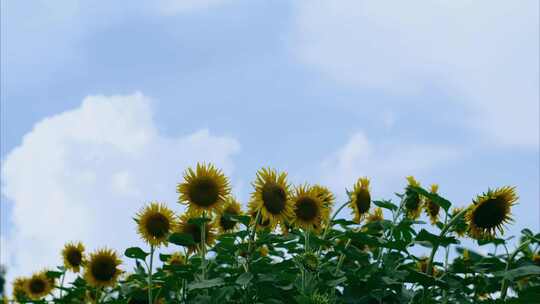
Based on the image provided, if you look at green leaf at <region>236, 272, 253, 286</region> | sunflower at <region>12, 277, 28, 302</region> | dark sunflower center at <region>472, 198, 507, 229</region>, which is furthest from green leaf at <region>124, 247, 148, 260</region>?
sunflower at <region>12, 277, 28, 302</region>

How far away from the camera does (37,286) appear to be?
955cm

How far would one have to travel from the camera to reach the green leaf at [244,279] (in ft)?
15.2

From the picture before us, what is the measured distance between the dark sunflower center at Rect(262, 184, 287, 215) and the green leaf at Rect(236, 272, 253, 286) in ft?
2.48

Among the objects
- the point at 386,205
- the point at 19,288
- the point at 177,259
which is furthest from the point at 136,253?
the point at 19,288

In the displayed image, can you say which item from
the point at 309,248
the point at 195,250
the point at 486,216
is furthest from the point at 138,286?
the point at 486,216

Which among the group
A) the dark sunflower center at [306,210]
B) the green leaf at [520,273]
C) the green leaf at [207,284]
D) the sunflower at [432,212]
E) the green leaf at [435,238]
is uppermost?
the sunflower at [432,212]

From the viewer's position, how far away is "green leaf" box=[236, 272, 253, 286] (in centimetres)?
462

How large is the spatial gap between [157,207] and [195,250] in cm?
56

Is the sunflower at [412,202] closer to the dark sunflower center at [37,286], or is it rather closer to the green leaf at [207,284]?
the green leaf at [207,284]

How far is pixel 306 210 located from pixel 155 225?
1.38 m

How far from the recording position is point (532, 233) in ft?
18.9

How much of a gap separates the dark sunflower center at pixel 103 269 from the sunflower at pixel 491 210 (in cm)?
359

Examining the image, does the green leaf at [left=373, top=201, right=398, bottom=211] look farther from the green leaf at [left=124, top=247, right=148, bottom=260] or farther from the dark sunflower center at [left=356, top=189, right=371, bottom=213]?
the green leaf at [left=124, top=247, right=148, bottom=260]

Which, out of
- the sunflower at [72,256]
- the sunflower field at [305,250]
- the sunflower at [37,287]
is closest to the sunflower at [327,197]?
the sunflower field at [305,250]
